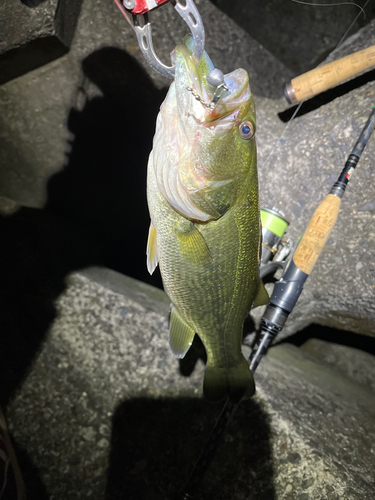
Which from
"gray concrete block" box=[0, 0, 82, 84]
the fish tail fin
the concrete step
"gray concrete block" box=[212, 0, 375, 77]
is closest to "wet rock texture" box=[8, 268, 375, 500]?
the fish tail fin

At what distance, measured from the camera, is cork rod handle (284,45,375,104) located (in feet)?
5.90

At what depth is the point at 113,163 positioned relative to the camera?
8.54 feet

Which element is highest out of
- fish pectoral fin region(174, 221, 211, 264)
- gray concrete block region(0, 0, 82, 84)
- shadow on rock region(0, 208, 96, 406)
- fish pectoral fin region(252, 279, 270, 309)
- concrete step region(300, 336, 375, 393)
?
gray concrete block region(0, 0, 82, 84)

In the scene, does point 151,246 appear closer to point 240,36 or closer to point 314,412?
point 314,412

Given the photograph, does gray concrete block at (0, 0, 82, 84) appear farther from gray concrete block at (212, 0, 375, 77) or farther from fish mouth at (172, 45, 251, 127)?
fish mouth at (172, 45, 251, 127)

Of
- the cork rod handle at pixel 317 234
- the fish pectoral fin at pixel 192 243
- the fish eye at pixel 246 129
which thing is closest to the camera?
the fish eye at pixel 246 129

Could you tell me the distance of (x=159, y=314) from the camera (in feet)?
6.38

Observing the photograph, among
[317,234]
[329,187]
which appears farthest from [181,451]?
[329,187]

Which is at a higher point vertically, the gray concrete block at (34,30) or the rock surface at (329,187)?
the gray concrete block at (34,30)

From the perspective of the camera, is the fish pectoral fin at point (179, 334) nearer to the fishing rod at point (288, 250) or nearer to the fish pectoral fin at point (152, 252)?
the fish pectoral fin at point (152, 252)

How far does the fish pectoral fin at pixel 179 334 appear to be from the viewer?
1.47 meters

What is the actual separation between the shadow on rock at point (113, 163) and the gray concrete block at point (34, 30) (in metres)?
0.23

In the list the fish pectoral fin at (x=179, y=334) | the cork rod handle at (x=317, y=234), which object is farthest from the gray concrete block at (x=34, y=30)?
the cork rod handle at (x=317, y=234)

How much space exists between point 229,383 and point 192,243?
0.78 m
